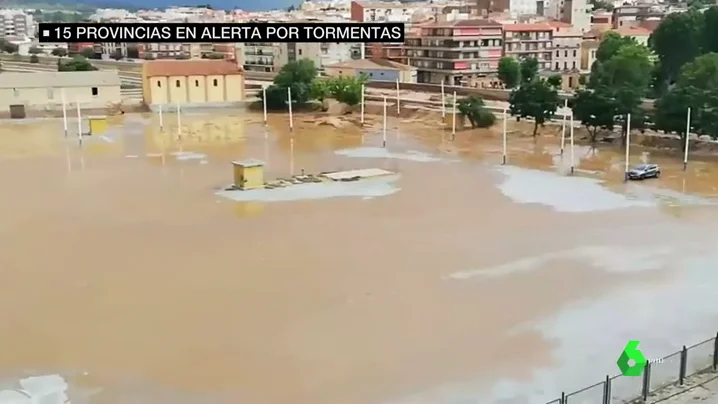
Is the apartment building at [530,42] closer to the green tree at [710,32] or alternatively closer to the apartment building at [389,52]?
the apartment building at [389,52]

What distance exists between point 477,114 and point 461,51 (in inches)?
578

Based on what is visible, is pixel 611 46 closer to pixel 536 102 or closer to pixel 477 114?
pixel 477 114

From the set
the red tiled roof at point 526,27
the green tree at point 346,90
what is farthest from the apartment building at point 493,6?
the green tree at point 346,90

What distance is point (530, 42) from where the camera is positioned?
47344 mm

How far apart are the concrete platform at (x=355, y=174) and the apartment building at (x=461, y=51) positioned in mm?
23135

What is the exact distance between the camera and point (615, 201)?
1688 cm

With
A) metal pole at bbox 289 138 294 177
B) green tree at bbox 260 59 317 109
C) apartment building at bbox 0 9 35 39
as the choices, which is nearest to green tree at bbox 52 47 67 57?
green tree at bbox 260 59 317 109

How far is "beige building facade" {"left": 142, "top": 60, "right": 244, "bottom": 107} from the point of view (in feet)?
110

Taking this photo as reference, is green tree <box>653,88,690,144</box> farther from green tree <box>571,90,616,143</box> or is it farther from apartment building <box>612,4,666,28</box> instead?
apartment building <box>612,4,666,28</box>

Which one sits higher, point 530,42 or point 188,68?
point 530,42

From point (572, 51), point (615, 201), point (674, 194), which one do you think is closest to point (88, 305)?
point (615, 201)

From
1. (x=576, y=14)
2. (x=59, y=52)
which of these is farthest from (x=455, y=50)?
(x=59, y=52)

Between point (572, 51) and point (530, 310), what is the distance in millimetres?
40551

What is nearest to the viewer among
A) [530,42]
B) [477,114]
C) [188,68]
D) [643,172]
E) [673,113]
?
[643,172]
